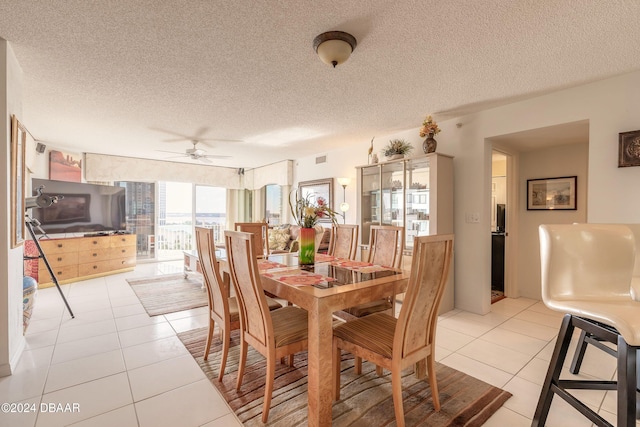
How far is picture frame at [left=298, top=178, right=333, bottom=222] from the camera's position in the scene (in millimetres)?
5520

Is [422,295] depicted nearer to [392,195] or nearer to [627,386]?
[627,386]

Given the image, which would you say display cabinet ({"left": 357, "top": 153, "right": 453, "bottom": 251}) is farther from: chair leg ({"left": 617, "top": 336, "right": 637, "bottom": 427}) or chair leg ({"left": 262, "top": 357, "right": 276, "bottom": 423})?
chair leg ({"left": 262, "top": 357, "right": 276, "bottom": 423})

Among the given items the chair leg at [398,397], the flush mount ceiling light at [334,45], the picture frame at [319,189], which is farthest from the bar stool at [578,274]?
the picture frame at [319,189]

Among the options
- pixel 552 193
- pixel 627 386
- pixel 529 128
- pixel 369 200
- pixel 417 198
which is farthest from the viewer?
pixel 369 200

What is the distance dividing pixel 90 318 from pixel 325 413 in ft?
10.2

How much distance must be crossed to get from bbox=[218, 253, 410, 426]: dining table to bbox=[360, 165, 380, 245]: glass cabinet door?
218 centimetres

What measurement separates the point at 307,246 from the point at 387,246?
32.8 inches

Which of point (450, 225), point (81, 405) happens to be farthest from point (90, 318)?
point (450, 225)

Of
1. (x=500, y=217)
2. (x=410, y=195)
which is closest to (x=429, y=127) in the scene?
(x=410, y=195)

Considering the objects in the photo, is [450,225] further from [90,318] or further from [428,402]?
[90,318]

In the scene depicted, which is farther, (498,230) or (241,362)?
(498,230)

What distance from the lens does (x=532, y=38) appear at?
2.00 meters

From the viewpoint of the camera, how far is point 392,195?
4137mm

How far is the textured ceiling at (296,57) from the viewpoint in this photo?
5.76 feet
